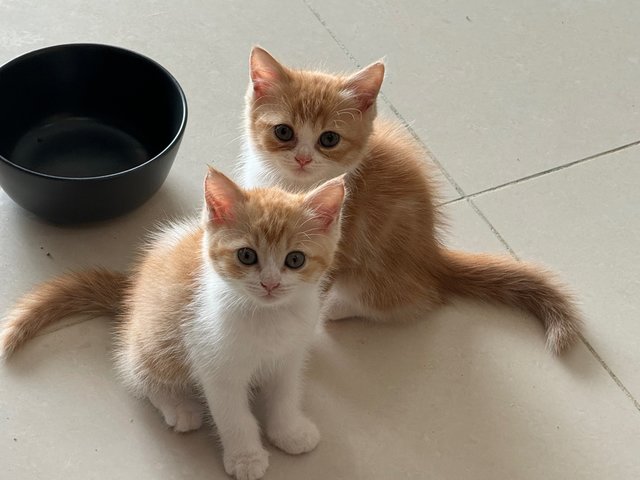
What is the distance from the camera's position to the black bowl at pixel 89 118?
67.4 inches

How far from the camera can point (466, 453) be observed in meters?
1.49

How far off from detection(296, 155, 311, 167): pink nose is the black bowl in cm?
30

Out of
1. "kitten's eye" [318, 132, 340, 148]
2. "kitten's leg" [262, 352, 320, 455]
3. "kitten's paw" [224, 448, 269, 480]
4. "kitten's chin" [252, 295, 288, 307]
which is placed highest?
"kitten's eye" [318, 132, 340, 148]

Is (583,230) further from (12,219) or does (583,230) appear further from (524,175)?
(12,219)

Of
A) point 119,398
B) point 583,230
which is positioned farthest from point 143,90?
point 583,230

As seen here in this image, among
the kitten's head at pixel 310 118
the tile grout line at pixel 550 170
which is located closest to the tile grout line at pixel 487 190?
the tile grout line at pixel 550 170

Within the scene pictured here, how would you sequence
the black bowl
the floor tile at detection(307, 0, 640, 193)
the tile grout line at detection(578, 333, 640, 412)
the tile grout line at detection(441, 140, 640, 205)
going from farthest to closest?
the floor tile at detection(307, 0, 640, 193)
the tile grout line at detection(441, 140, 640, 205)
the black bowl
the tile grout line at detection(578, 333, 640, 412)

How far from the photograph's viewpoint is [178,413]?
1461 mm

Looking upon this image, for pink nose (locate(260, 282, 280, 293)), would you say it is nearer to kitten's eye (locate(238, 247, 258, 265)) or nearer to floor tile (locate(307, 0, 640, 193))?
kitten's eye (locate(238, 247, 258, 265))

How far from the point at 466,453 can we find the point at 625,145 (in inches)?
36.0

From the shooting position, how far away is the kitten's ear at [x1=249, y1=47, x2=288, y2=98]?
147 centimetres

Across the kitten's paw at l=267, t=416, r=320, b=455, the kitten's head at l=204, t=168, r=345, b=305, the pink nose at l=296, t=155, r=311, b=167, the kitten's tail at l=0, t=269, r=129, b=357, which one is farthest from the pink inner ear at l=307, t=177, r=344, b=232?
the kitten's tail at l=0, t=269, r=129, b=357

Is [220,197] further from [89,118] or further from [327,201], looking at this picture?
[89,118]

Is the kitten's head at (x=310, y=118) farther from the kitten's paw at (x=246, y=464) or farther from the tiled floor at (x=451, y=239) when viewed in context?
the kitten's paw at (x=246, y=464)
